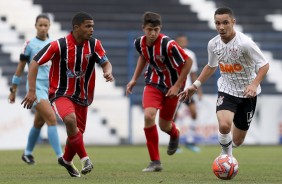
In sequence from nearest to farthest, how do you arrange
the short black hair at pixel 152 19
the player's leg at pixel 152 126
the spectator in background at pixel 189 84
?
1. the short black hair at pixel 152 19
2. the player's leg at pixel 152 126
3. the spectator in background at pixel 189 84

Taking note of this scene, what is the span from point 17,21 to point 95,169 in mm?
12226

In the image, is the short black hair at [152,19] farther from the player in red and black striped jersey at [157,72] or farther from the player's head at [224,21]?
the player's head at [224,21]

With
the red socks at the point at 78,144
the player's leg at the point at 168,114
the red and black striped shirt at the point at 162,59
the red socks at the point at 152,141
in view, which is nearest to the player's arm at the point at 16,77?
the red and black striped shirt at the point at 162,59

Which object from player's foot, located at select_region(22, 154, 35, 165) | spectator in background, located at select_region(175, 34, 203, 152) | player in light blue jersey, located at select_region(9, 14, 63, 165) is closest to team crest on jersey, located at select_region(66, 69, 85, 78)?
player in light blue jersey, located at select_region(9, 14, 63, 165)

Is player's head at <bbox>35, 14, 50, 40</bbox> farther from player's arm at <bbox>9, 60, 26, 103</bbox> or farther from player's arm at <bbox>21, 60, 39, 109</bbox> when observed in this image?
player's arm at <bbox>21, 60, 39, 109</bbox>

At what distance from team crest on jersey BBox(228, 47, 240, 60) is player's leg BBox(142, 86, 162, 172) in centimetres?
166

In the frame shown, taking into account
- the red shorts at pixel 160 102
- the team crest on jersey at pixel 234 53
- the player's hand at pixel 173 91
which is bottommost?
the red shorts at pixel 160 102

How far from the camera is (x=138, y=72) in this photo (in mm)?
10836

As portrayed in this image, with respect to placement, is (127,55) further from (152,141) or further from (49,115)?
(152,141)

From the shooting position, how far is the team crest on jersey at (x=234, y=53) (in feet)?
29.6

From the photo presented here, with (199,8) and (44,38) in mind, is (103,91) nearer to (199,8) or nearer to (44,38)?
(199,8)

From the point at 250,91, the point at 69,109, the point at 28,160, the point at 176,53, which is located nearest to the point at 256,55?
the point at 250,91

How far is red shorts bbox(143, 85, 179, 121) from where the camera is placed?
1048 cm

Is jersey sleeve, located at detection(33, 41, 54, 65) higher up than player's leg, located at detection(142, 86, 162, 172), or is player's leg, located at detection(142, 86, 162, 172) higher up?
jersey sleeve, located at detection(33, 41, 54, 65)
